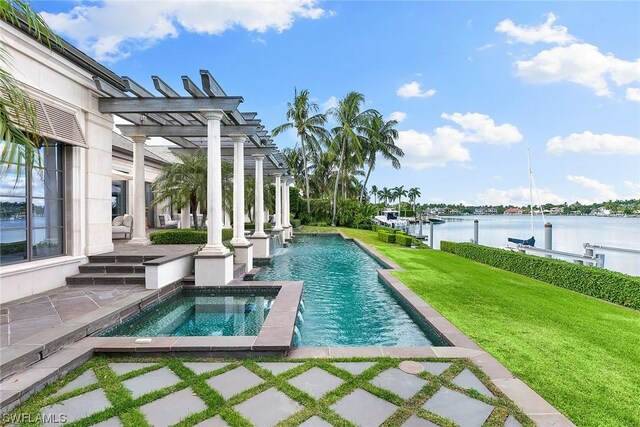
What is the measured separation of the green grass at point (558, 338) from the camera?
2.85m

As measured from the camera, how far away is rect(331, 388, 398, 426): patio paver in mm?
2576

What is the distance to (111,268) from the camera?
23.5 ft

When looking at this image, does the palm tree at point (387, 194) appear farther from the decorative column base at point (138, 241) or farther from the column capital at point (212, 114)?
the column capital at point (212, 114)

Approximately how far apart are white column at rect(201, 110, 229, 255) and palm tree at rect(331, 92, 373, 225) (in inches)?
852

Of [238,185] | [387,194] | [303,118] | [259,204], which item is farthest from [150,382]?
[387,194]

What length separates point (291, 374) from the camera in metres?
3.27

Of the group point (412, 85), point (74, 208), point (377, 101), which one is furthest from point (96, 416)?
point (377, 101)

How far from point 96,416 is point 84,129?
680 cm

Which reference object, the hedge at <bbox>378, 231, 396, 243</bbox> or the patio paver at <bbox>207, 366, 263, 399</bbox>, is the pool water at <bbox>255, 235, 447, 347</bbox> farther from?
the hedge at <bbox>378, 231, 396, 243</bbox>

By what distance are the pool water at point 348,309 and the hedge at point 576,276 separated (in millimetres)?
4291

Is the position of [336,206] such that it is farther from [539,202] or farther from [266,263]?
[266,263]

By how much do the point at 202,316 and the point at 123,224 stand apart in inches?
382

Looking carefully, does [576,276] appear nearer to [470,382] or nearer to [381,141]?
[470,382]

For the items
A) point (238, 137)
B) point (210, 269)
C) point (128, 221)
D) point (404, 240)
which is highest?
point (238, 137)
